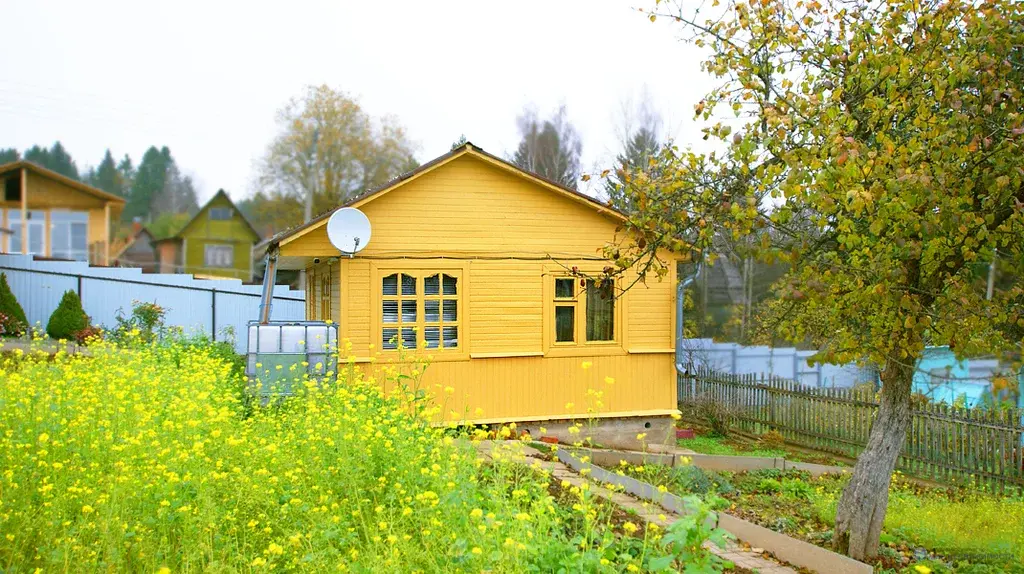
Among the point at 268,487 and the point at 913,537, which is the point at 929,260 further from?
the point at 268,487

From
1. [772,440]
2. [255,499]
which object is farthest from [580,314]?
[255,499]

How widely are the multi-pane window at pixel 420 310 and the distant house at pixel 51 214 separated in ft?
70.5

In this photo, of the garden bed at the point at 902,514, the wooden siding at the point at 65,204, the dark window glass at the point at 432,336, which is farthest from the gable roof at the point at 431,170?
the wooden siding at the point at 65,204

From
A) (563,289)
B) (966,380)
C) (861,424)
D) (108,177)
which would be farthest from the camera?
(108,177)

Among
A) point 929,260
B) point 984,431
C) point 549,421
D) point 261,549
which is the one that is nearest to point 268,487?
point 261,549

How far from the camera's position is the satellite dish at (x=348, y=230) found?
1141cm

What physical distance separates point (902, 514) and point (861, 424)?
4.22 metres

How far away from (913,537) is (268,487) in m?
6.63

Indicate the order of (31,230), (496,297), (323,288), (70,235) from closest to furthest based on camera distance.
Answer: (496,297), (323,288), (31,230), (70,235)

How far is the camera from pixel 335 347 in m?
11.6

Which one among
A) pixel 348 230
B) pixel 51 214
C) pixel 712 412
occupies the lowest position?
pixel 712 412

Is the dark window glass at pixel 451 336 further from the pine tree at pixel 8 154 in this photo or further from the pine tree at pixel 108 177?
the pine tree at pixel 108 177

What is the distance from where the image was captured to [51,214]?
3083 cm

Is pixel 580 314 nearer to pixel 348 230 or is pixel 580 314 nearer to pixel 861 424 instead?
pixel 348 230
